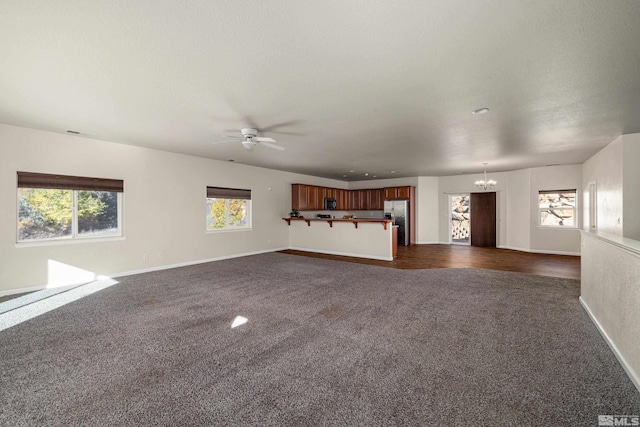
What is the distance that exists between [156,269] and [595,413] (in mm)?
6593

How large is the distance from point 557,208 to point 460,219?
3.13m

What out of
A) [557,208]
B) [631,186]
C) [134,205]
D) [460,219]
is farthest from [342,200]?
[631,186]

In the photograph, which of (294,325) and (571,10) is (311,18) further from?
(294,325)

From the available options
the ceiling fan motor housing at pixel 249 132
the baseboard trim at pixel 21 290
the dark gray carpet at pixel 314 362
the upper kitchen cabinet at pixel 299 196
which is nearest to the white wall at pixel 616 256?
the dark gray carpet at pixel 314 362

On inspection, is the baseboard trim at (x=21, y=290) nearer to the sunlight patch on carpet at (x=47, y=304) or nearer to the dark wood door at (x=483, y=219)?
the sunlight patch on carpet at (x=47, y=304)

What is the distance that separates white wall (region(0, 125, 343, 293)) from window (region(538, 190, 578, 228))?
8182 mm

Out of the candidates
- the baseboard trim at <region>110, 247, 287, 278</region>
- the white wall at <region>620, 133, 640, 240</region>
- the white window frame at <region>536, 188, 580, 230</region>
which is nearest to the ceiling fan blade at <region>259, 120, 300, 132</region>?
the baseboard trim at <region>110, 247, 287, 278</region>

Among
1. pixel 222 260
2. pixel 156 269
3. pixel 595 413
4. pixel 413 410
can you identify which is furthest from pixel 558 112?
pixel 156 269

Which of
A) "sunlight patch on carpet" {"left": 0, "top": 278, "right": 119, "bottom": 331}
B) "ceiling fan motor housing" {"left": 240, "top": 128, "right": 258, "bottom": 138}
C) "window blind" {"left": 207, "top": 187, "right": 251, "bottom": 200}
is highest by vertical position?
"ceiling fan motor housing" {"left": 240, "top": 128, "right": 258, "bottom": 138}

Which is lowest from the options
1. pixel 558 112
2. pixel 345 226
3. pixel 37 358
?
pixel 37 358

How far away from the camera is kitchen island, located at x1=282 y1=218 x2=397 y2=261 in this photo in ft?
22.8

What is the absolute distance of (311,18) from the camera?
5.86ft

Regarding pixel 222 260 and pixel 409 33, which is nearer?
pixel 409 33

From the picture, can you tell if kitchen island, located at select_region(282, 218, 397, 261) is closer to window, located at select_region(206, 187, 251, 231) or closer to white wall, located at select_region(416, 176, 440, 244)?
window, located at select_region(206, 187, 251, 231)
